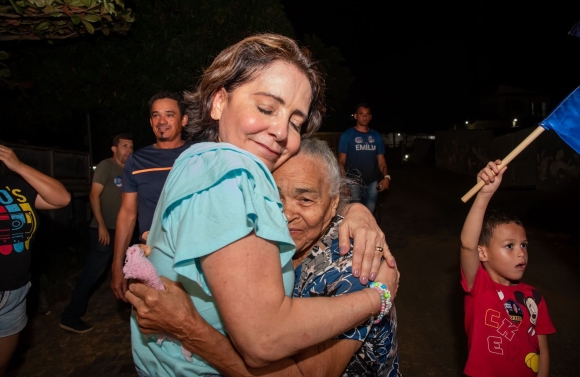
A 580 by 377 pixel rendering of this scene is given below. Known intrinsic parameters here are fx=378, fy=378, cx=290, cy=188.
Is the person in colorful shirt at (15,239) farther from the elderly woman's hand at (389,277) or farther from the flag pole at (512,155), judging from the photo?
the flag pole at (512,155)

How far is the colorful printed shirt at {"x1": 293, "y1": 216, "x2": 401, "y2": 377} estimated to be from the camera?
59.3 inches

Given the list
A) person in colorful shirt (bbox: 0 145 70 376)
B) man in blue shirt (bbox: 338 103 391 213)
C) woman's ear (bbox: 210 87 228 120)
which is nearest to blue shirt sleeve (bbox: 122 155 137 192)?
person in colorful shirt (bbox: 0 145 70 376)

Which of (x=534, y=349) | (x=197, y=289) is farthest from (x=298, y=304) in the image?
(x=534, y=349)

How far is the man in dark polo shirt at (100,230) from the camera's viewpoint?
4848 mm

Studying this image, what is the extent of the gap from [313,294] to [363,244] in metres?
0.33

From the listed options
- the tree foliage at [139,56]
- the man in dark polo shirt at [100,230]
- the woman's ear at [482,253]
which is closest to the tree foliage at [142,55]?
the tree foliage at [139,56]

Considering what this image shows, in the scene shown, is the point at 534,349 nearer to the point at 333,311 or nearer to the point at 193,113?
the point at 333,311

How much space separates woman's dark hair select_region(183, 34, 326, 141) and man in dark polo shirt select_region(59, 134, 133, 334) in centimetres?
343

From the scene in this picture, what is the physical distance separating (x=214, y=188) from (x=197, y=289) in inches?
17.0

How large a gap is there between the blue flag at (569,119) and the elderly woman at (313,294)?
4.55 ft

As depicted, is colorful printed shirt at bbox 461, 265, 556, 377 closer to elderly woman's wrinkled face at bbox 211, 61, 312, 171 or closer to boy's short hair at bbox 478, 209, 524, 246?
boy's short hair at bbox 478, 209, 524, 246

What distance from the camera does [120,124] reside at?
27.1 ft

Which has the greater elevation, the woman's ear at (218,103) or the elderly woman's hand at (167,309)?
the woman's ear at (218,103)

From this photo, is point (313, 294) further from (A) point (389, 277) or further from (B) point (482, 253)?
(B) point (482, 253)
